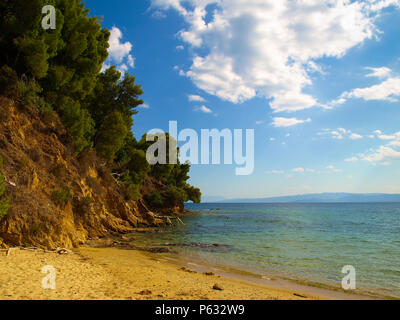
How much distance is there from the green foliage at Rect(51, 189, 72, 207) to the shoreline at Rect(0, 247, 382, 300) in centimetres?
467

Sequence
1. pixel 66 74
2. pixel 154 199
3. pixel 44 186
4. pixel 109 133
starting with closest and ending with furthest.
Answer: pixel 44 186
pixel 66 74
pixel 109 133
pixel 154 199

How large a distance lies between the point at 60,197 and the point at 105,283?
926 centimetres

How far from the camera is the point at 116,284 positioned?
26.2ft

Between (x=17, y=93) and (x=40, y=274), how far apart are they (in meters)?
13.2

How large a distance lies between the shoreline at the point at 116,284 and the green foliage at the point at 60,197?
15.3 feet

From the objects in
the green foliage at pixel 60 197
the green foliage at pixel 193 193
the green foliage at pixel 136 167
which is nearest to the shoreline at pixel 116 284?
the green foliage at pixel 60 197

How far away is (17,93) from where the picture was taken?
625 inches

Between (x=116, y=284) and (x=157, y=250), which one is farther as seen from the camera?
(x=157, y=250)

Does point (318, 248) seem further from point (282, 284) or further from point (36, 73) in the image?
point (36, 73)

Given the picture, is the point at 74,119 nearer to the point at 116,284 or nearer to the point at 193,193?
the point at 116,284

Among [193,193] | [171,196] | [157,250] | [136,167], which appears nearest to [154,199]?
[171,196]

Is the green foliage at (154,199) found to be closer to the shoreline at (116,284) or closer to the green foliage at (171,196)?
the green foliage at (171,196)

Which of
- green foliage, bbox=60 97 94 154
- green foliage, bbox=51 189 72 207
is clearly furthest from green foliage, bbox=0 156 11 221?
green foliage, bbox=60 97 94 154

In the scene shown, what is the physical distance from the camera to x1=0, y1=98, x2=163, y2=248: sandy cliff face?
461 inches
